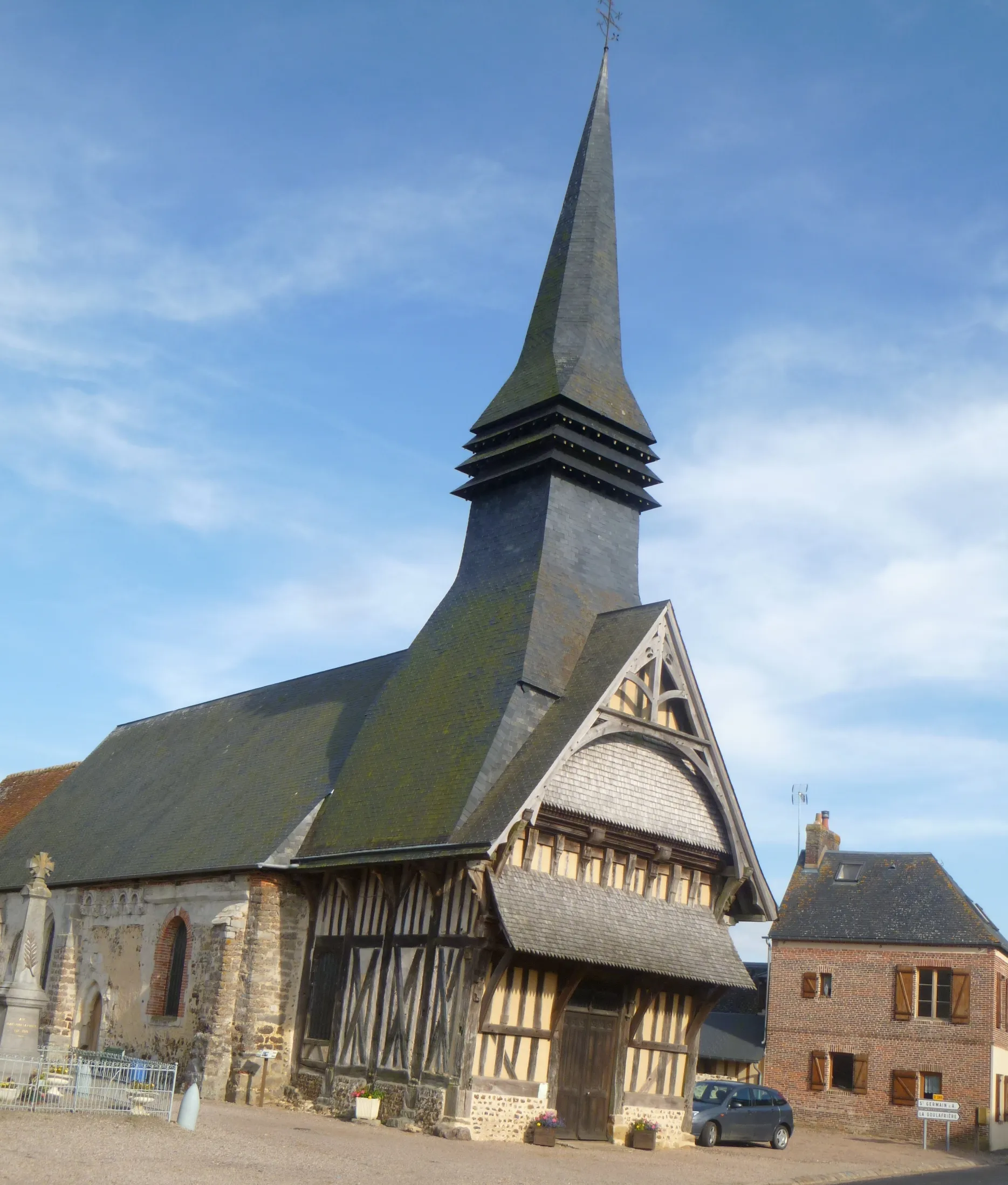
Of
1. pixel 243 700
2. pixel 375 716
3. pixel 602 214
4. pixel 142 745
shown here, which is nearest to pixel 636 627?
pixel 375 716

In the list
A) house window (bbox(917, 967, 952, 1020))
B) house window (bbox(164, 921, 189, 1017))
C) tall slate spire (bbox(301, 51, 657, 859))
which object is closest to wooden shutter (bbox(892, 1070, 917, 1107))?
house window (bbox(917, 967, 952, 1020))

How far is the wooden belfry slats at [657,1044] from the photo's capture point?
17781 millimetres

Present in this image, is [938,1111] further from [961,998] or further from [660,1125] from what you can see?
[961,998]

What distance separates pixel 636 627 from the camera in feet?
61.2

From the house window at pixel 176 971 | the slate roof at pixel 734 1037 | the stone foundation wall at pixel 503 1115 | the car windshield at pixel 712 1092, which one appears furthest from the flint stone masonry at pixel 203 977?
the slate roof at pixel 734 1037

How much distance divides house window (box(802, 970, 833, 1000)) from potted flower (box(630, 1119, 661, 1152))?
1496 centimetres

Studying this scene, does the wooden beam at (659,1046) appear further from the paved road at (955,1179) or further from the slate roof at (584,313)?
the slate roof at (584,313)

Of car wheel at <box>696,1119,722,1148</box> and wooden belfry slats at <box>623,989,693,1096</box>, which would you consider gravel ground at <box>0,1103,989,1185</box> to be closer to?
wooden belfry slats at <box>623,989,693,1096</box>

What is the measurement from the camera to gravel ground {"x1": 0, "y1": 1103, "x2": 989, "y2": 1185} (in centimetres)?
1036

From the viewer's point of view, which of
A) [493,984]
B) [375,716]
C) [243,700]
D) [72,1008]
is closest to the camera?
[493,984]

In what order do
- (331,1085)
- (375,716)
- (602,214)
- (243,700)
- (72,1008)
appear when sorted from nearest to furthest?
1. (331,1085)
2. (375,716)
3. (72,1008)
4. (602,214)
5. (243,700)

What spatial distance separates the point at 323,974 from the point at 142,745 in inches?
494

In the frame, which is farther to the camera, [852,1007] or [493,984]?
[852,1007]

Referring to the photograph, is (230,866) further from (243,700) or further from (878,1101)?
(878,1101)
